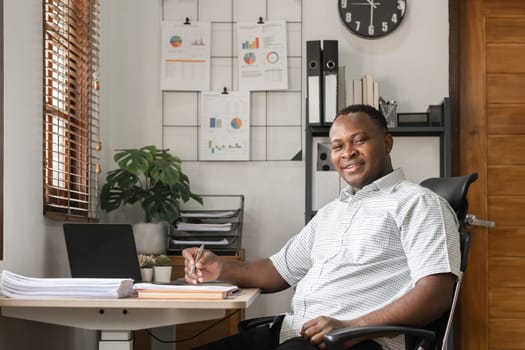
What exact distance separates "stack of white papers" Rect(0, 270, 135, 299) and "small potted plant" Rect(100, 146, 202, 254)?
1.15m

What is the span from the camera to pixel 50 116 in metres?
2.96

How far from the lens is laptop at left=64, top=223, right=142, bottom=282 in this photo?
256 centimetres

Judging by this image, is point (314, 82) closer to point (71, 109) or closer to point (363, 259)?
point (71, 109)

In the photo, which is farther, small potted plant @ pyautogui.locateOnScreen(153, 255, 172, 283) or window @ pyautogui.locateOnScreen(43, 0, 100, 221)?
small potted plant @ pyautogui.locateOnScreen(153, 255, 172, 283)

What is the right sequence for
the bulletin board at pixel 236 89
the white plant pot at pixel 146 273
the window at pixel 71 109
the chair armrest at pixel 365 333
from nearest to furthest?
the chair armrest at pixel 365 333
the window at pixel 71 109
the white plant pot at pixel 146 273
the bulletin board at pixel 236 89

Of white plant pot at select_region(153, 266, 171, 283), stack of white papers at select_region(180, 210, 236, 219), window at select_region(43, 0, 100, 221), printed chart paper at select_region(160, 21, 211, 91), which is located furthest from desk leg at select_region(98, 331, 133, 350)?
printed chart paper at select_region(160, 21, 211, 91)

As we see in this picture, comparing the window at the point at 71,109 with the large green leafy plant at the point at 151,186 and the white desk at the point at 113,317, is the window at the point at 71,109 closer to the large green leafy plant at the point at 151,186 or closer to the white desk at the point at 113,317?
the large green leafy plant at the point at 151,186

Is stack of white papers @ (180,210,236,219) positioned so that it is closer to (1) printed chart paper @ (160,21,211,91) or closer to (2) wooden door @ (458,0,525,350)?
(1) printed chart paper @ (160,21,211,91)

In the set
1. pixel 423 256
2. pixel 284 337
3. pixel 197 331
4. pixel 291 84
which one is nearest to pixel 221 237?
pixel 197 331

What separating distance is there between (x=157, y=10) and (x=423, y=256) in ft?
7.45

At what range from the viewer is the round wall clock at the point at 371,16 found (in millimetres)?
3891

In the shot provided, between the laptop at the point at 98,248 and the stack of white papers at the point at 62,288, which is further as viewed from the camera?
the laptop at the point at 98,248

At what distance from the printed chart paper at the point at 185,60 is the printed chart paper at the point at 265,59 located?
0.17 m

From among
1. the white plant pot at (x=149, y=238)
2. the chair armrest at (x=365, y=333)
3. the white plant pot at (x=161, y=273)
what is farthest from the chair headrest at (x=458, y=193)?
the white plant pot at (x=149, y=238)
